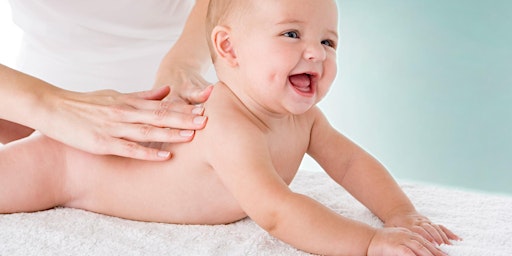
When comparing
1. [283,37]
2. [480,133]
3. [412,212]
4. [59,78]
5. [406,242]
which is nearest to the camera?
[406,242]

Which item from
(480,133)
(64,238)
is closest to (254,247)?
(64,238)

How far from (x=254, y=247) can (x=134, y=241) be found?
21cm

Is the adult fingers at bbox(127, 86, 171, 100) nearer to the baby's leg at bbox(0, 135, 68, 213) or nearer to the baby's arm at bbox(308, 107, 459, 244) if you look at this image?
the baby's leg at bbox(0, 135, 68, 213)

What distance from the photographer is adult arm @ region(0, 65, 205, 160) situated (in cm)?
131

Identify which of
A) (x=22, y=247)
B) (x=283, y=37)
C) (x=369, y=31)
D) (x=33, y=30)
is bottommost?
(x=22, y=247)

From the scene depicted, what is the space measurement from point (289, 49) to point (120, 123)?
358 millimetres

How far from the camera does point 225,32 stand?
131 centimetres

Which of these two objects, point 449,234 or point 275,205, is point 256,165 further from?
point 449,234

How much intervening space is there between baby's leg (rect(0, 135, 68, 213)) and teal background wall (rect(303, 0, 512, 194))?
246 centimetres

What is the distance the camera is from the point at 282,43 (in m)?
1.22

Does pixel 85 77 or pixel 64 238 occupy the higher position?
pixel 85 77

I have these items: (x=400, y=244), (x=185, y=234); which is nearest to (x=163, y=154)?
(x=185, y=234)

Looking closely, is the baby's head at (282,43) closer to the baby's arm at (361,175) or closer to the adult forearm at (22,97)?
the baby's arm at (361,175)

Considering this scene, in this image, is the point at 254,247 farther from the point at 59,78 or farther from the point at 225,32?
the point at 59,78
